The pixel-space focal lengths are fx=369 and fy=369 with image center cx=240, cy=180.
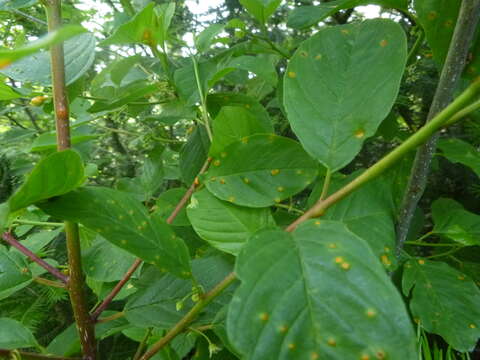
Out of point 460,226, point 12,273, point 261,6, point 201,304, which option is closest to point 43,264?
point 12,273

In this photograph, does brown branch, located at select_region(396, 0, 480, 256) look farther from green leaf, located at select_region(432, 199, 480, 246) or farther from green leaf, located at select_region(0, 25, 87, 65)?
green leaf, located at select_region(0, 25, 87, 65)

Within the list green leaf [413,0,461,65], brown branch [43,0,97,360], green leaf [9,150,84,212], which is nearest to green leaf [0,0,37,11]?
brown branch [43,0,97,360]

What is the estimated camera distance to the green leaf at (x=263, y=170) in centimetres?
39

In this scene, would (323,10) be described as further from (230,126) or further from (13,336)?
(13,336)

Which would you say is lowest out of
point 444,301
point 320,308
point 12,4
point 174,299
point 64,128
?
point 444,301

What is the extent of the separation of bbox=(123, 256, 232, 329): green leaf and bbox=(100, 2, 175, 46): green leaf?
290 mm

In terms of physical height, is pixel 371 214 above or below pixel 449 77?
below

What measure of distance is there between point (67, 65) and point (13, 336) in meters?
0.29

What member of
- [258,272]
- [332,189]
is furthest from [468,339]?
[258,272]

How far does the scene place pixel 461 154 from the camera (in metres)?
0.59

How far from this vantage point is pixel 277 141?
397 mm

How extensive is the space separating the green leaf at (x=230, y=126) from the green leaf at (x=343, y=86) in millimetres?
72

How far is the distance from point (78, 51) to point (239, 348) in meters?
0.33

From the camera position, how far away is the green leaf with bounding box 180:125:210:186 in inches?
22.3
